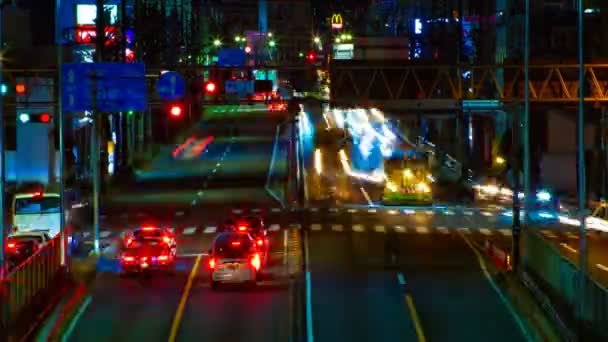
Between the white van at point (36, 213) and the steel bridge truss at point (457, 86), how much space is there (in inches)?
512

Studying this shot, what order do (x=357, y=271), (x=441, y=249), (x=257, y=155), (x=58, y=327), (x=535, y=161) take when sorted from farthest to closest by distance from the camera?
(x=257, y=155)
(x=535, y=161)
(x=441, y=249)
(x=357, y=271)
(x=58, y=327)

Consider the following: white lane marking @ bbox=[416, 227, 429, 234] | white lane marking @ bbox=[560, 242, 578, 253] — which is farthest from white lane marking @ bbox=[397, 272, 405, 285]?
white lane marking @ bbox=[416, 227, 429, 234]

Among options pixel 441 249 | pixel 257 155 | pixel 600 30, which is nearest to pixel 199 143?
pixel 257 155

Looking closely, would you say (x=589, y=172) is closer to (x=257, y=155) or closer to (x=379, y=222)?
(x=379, y=222)

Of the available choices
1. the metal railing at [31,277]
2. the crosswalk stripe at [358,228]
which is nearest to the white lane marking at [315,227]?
the crosswalk stripe at [358,228]

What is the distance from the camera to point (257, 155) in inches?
3418

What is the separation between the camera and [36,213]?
4331 cm

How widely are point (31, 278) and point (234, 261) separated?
23.8ft

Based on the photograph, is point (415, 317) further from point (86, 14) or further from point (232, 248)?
point (86, 14)

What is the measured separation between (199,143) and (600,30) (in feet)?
128

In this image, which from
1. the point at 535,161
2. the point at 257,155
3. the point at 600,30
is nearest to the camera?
the point at 535,161

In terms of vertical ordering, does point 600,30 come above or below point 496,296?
above

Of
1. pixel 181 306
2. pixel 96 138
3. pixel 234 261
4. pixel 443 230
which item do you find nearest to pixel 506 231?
pixel 443 230

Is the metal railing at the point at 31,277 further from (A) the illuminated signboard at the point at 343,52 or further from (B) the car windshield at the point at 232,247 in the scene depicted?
(A) the illuminated signboard at the point at 343,52
